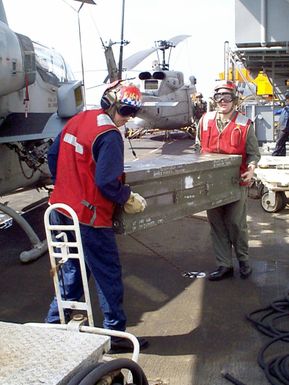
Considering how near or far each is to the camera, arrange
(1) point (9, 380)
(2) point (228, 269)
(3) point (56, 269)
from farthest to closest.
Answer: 1. (2) point (228, 269)
2. (3) point (56, 269)
3. (1) point (9, 380)

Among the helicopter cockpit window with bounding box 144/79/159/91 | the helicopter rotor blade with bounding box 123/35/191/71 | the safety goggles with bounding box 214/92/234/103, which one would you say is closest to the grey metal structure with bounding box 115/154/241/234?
the safety goggles with bounding box 214/92/234/103

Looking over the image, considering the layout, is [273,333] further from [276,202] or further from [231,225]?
[276,202]

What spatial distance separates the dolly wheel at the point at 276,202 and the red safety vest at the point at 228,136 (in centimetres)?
279

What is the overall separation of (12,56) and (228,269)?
292cm

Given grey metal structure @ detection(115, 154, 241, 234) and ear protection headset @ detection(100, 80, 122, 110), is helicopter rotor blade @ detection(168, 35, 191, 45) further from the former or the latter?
ear protection headset @ detection(100, 80, 122, 110)

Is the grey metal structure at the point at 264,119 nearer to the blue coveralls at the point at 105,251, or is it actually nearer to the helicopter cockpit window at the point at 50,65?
the helicopter cockpit window at the point at 50,65

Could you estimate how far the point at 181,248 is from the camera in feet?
19.1

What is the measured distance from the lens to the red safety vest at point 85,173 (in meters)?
3.18

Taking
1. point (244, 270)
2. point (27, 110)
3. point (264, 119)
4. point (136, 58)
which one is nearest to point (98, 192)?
point (244, 270)

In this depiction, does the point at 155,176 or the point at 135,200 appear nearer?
the point at 135,200

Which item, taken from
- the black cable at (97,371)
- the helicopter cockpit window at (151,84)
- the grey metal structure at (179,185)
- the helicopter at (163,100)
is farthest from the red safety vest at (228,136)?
the helicopter cockpit window at (151,84)

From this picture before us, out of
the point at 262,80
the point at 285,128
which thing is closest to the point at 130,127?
the point at 262,80

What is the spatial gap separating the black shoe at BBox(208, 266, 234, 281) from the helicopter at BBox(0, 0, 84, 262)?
76.1 inches

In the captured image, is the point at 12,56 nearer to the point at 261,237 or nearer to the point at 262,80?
the point at 261,237
